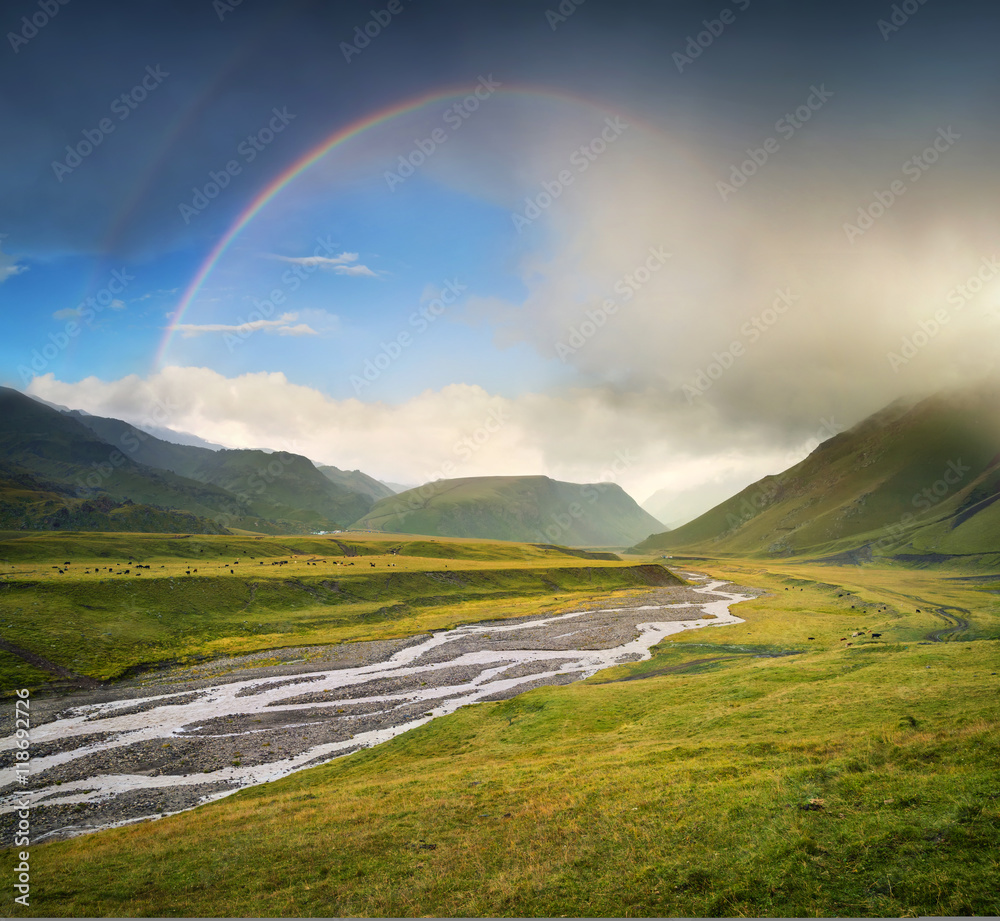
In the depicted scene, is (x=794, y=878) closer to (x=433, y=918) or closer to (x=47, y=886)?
(x=433, y=918)

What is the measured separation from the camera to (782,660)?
183ft

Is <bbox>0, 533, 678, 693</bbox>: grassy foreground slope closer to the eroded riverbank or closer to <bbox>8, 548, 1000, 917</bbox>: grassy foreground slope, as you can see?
the eroded riverbank

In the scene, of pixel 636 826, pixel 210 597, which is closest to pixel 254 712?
pixel 636 826

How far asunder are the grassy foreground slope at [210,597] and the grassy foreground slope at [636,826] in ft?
200

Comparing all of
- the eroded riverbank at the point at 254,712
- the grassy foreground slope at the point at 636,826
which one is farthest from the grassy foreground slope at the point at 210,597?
the grassy foreground slope at the point at 636,826

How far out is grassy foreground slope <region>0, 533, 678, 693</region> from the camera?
3228 inches

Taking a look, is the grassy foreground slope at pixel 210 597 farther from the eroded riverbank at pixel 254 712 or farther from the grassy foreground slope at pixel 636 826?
the grassy foreground slope at pixel 636 826

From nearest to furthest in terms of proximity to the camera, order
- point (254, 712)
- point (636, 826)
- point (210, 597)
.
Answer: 1. point (636, 826)
2. point (254, 712)
3. point (210, 597)

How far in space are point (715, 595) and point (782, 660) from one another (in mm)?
112133

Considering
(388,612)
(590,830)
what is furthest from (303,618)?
(590,830)

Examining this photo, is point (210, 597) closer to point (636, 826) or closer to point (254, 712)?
point (254, 712)

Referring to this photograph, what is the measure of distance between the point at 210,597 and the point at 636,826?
11393 centimetres

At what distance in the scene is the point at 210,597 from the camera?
111500mm

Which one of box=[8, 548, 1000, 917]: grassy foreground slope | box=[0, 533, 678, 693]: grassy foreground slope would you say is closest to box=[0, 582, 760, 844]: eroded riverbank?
box=[8, 548, 1000, 917]: grassy foreground slope
